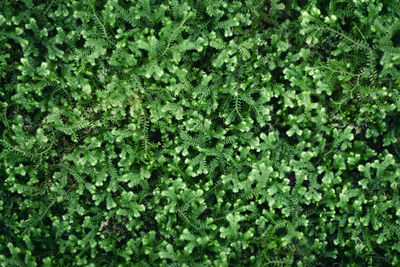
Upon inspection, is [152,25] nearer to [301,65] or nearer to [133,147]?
[133,147]

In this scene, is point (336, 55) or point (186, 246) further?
point (336, 55)

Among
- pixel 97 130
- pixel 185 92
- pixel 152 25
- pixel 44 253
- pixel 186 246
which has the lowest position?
pixel 44 253

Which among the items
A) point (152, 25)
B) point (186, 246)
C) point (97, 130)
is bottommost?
point (186, 246)

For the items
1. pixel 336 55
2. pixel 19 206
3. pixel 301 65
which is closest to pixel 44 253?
pixel 19 206

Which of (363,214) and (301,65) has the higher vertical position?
(301,65)

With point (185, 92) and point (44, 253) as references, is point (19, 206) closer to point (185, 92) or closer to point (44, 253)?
point (44, 253)

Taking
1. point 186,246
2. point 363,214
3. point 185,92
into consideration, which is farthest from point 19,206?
point 363,214
